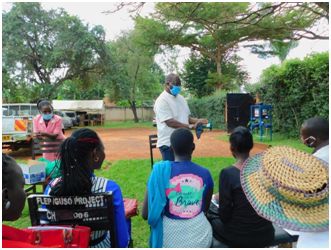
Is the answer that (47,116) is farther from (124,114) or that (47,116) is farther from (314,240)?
(124,114)

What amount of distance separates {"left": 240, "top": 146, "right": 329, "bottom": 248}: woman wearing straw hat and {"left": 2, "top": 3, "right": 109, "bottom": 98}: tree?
22548 millimetres

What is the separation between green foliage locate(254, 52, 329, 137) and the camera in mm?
9820

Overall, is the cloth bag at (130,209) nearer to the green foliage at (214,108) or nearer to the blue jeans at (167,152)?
the blue jeans at (167,152)

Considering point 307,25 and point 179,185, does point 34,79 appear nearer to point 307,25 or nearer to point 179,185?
point 307,25

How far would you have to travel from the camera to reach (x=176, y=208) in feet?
7.58

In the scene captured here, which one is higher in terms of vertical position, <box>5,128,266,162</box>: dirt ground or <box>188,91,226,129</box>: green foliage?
<box>188,91,226,129</box>: green foliage

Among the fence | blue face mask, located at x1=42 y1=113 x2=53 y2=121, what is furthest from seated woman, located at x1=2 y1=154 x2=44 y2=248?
the fence

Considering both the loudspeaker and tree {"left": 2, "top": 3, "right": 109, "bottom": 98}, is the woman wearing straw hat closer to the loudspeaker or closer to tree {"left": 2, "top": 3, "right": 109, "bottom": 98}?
the loudspeaker

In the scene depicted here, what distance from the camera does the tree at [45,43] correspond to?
22.0m

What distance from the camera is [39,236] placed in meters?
1.64

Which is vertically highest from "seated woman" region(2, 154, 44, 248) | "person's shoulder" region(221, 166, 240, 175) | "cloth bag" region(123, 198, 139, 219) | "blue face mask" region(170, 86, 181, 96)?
"blue face mask" region(170, 86, 181, 96)

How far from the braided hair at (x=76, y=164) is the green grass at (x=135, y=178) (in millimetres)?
1467

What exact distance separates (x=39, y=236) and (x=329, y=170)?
137cm

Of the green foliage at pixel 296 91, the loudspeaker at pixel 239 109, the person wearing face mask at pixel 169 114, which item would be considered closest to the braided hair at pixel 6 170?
the person wearing face mask at pixel 169 114
